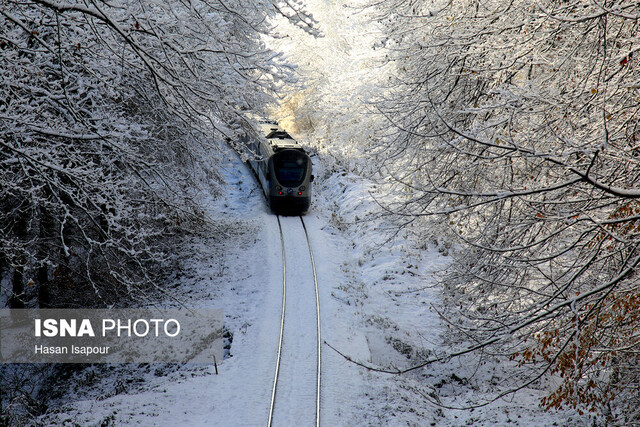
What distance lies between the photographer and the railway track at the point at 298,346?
901 centimetres

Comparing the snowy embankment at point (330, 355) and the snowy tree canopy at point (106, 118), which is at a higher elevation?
the snowy tree canopy at point (106, 118)

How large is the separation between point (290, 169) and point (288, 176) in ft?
1.07

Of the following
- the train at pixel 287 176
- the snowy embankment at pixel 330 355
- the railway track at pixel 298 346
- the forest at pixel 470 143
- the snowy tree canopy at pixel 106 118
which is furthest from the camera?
the train at pixel 287 176

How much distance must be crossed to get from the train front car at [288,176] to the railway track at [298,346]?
2.95 metres

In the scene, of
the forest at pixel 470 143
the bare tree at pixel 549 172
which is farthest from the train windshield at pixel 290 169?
the bare tree at pixel 549 172

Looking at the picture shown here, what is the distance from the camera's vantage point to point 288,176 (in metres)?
19.7

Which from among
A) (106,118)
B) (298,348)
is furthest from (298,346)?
(106,118)

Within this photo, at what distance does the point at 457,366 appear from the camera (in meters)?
11.5

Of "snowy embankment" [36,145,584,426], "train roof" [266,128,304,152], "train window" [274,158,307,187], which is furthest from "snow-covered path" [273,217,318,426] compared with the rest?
"train roof" [266,128,304,152]

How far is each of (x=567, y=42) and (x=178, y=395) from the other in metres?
9.68

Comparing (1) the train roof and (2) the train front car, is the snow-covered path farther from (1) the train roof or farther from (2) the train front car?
(1) the train roof

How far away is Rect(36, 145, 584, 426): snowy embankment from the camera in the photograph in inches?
347

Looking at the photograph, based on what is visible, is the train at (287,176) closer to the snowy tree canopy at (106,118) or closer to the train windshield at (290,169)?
the train windshield at (290,169)

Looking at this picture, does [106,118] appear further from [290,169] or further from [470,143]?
[290,169]
